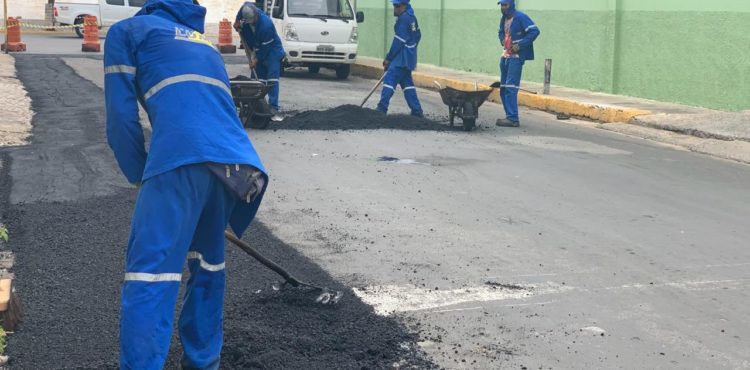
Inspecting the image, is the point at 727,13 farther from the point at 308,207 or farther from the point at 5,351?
the point at 5,351

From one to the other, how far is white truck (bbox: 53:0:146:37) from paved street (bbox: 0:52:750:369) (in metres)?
26.4

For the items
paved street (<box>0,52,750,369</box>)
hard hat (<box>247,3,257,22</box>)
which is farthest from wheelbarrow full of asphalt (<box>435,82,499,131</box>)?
hard hat (<box>247,3,257,22</box>)

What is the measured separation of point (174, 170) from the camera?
4250mm

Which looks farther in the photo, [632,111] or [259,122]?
[632,111]

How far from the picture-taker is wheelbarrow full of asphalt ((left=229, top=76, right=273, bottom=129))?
12.5 meters

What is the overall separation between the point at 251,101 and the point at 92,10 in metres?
26.7

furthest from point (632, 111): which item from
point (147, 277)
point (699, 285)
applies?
point (147, 277)

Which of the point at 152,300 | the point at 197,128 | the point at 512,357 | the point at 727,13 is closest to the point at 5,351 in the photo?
the point at 152,300

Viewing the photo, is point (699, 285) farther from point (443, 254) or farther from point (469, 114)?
point (469, 114)

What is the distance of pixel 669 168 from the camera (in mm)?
11227

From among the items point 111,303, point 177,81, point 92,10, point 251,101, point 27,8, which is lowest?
point 111,303

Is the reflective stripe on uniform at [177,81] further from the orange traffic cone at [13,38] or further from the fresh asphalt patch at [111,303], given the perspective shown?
the orange traffic cone at [13,38]

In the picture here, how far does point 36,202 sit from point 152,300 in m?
4.80

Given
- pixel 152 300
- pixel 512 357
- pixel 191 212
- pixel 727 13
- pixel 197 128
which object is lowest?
pixel 512 357
